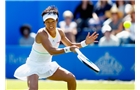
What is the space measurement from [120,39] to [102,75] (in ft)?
3.52

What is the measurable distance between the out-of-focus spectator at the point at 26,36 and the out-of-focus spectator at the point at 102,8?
1.93 meters

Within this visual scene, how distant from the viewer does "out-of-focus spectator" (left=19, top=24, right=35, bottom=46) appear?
13656 mm

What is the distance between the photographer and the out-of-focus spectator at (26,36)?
13.7 meters

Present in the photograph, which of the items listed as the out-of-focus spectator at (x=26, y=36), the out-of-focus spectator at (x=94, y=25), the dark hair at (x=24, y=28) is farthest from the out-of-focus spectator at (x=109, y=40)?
the dark hair at (x=24, y=28)

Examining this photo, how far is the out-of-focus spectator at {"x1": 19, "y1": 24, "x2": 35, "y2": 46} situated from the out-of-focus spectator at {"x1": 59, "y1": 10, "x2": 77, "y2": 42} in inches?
37.5

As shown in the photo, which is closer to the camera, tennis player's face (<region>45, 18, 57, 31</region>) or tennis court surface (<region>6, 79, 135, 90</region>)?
tennis player's face (<region>45, 18, 57, 31</region>)

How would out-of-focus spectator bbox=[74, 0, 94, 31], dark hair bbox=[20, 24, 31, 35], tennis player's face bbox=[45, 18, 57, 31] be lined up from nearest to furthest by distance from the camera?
tennis player's face bbox=[45, 18, 57, 31] < out-of-focus spectator bbox=[74, 0, 94, 31] < dark hair bbox=[20, 24, 31, 35]

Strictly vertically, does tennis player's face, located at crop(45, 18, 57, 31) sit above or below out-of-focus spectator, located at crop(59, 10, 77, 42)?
below

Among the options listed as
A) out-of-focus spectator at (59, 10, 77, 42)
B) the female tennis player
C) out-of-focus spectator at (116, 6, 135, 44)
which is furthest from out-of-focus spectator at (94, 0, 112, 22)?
the female tennis player

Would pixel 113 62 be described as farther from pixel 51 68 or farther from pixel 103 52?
pixel 51 68

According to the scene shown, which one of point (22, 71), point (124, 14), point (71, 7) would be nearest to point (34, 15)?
point (71, 7)

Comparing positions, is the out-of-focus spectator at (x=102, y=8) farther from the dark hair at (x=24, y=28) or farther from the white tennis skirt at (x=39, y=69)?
the white tennis skirt at (x=39, y=69)

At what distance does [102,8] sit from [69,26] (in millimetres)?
1053

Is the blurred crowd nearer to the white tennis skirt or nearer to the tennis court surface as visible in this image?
the tennis court surface
